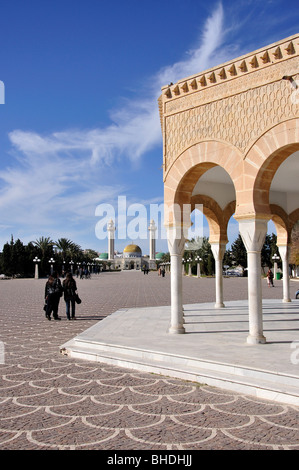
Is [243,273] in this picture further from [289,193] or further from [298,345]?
[298,345]

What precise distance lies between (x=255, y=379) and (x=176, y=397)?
3.14 ft

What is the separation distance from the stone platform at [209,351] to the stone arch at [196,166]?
2359 mm

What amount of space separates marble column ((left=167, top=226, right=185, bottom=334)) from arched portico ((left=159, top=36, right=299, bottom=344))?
0.02m

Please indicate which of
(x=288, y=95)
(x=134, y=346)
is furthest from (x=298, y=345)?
(x=288, y=95)

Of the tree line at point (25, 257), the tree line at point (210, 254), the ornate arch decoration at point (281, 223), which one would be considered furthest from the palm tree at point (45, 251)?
the ornate arch decoration at point (281, 223)

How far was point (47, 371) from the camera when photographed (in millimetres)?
5551

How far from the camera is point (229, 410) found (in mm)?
4016

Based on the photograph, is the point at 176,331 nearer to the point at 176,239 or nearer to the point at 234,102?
the point at 176,239

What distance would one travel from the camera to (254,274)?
6.54 m

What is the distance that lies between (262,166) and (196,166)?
4.94 feet

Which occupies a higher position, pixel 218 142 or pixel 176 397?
pixel 218 142
